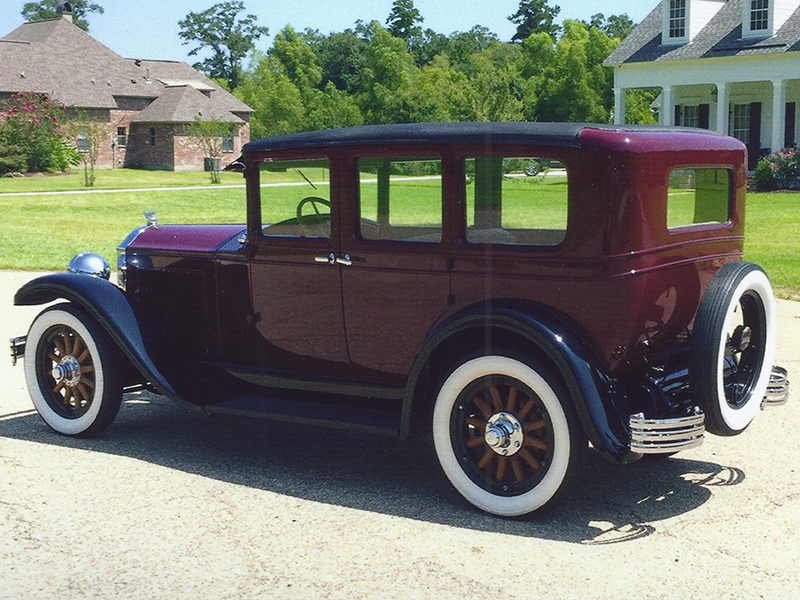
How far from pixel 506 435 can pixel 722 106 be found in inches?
1180

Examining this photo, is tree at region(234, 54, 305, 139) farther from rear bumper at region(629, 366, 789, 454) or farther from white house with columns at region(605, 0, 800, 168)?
rear bumper at region(629, 366, 789, 454)

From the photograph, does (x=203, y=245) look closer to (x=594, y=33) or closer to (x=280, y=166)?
(x=280, y=166)

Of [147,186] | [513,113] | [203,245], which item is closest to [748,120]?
[513,113]

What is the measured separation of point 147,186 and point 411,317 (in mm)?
36507

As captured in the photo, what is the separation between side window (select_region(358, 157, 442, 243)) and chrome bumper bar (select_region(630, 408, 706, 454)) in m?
1.29

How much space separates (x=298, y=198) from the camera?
18.5 feet

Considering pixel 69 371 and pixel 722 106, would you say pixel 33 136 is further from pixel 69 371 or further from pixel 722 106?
pixel 69 371

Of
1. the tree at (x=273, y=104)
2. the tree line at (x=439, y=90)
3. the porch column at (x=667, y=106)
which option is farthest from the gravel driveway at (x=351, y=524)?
the tree at (x=273, y=104)

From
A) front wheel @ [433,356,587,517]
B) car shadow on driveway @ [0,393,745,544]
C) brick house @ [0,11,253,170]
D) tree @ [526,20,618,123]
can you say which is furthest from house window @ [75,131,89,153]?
front wheel @ [433,356,587,517]

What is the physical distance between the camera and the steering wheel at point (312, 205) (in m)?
5.41

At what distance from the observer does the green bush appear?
2961 cm

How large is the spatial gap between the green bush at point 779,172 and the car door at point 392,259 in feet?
87.2

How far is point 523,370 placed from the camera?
459cm

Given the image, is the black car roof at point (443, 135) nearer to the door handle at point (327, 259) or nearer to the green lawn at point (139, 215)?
the green lawn at point (139, 215)
